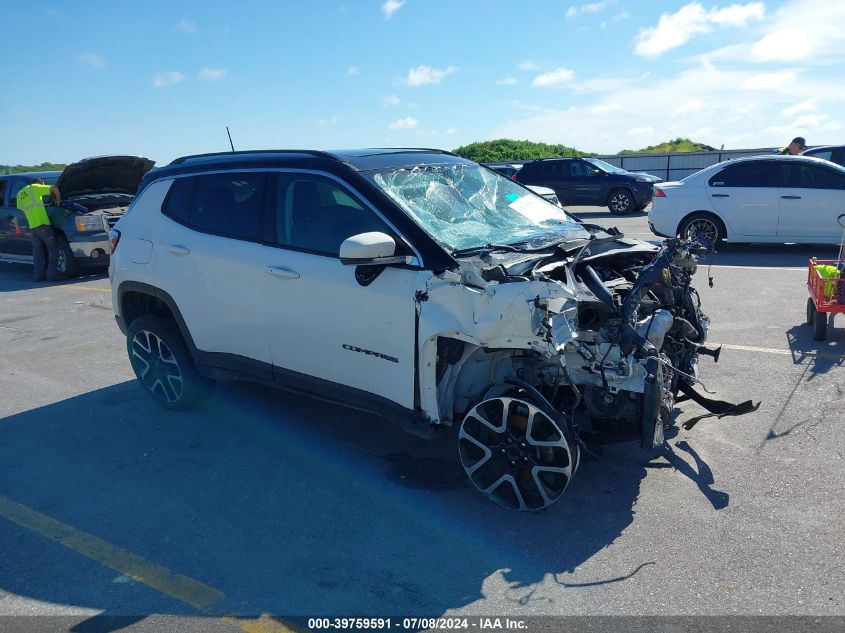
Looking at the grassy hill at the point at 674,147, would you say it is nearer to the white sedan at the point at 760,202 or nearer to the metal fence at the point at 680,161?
the metal fence at the point at 680,161

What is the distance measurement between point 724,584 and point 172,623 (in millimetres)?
2412

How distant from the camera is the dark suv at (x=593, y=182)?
1866 centimetres

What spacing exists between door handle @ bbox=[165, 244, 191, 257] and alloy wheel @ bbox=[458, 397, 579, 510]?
243 cm

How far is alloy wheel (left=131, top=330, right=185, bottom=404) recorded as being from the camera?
5387 millimetres

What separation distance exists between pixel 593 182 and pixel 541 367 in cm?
1621

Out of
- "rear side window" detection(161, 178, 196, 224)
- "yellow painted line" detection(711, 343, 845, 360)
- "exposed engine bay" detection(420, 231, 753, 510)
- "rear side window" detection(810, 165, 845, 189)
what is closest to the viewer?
"exposed engine bay" detection(420, 231, 753, 510)

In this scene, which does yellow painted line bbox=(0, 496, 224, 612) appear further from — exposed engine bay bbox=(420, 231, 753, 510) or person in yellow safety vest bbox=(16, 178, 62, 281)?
person in yellow safety vest bbox=(16, 178, 62, 281)

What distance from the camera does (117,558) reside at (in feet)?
11.7

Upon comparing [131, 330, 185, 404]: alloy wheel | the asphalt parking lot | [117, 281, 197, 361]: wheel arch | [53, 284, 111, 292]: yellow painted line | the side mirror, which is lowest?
the asphalt parking lot

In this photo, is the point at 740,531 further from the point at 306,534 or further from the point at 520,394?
the point at 306,534

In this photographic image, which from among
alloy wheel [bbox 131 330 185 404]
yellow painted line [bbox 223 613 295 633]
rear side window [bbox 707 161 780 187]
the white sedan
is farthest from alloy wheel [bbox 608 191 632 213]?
yellow painted line [bbox 223 613 295 633]

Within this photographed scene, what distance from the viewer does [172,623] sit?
10.0 ft

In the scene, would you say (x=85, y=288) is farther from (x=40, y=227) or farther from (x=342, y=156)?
(x=342, y=156)

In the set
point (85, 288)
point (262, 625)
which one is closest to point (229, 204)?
point (262, 625)
